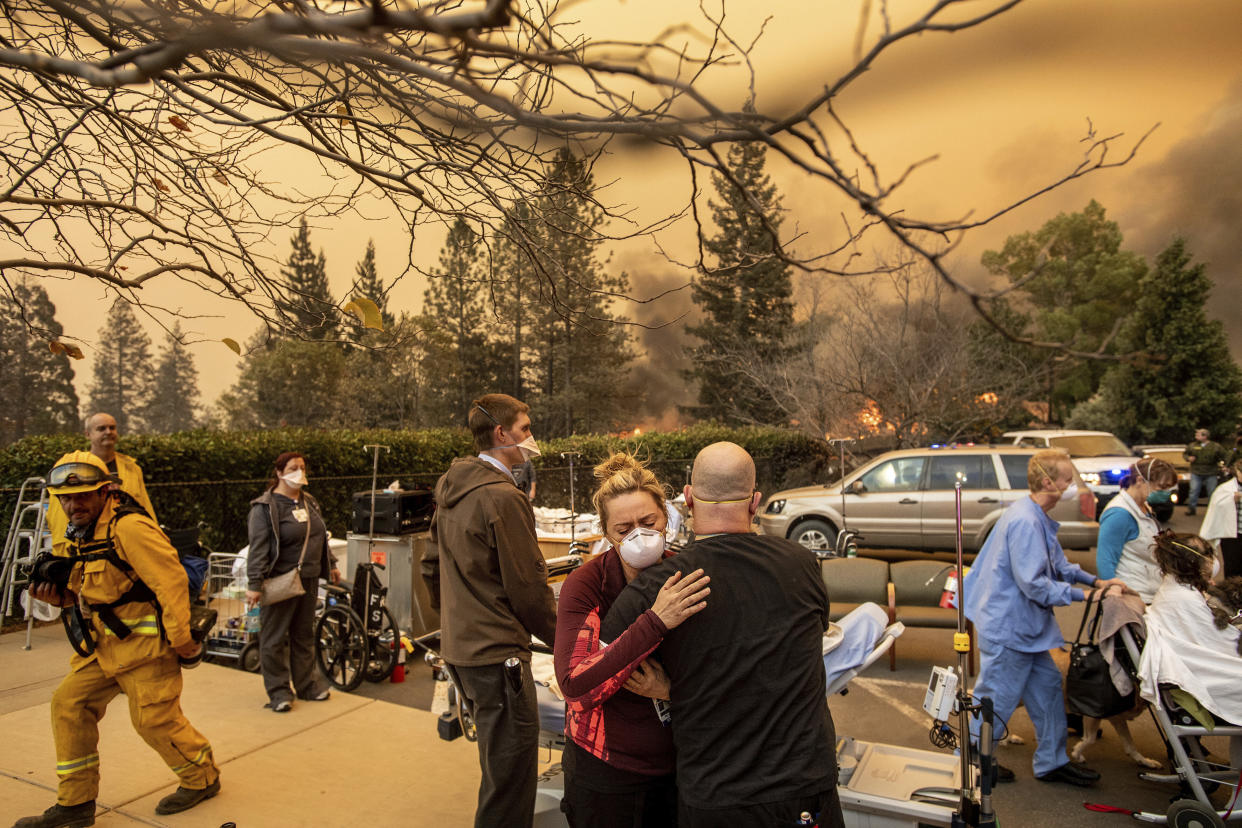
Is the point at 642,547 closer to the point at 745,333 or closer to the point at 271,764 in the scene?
the point at 271,764

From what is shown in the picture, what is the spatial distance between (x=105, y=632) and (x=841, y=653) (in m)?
3.52

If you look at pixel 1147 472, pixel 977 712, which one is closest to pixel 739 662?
pixel 977 712

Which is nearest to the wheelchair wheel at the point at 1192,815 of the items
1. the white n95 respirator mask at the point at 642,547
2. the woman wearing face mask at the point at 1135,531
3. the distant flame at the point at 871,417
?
the woman wearing face mask at the point at 1135,531

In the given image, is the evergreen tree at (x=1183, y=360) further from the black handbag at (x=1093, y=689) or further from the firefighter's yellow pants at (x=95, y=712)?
the firefighter's yellow pants at (x=95, y=712)

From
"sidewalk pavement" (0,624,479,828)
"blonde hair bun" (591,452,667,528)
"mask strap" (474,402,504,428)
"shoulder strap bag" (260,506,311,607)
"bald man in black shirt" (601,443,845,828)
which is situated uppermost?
"mask strap" (474,402,504,428)

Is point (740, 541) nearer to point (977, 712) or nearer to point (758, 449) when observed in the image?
point (977, 712)

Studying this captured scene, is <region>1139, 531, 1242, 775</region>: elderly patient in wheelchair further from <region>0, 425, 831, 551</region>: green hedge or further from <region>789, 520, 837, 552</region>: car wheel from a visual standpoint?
<region>789, 520, 837, 552</region>: car wheel

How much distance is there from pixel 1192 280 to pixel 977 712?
3604 centimetres

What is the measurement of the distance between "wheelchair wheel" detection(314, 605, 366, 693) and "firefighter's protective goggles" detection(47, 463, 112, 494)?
9.83 feet

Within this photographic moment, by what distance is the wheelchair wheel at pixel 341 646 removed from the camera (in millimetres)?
6453

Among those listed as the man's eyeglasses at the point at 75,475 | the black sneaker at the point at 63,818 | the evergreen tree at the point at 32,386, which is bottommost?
the black sneaker at the point at 63,818

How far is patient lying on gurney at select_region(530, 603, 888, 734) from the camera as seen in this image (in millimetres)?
3428

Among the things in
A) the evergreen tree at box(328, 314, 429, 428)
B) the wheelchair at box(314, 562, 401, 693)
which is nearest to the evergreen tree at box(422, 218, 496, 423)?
the evergreen tree at box(328, 314, 429, 428)

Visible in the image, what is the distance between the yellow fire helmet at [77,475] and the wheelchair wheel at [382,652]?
333 centimetres
